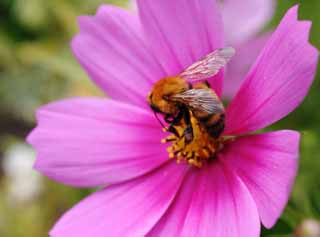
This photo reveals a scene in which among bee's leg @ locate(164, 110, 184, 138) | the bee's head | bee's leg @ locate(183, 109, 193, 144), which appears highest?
the bee's head

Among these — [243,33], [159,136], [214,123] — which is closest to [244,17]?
[243,33]

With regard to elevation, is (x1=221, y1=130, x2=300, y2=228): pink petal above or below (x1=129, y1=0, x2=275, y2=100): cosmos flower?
below

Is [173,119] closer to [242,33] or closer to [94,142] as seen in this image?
[94,142]

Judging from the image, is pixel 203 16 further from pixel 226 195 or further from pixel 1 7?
pixel 1 7

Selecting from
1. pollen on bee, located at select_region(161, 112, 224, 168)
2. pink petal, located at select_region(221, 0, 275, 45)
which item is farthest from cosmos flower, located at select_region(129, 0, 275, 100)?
pollen on bee, located at select_region(161, 112, 224, 168)

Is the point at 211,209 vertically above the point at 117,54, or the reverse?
the point at 117,54

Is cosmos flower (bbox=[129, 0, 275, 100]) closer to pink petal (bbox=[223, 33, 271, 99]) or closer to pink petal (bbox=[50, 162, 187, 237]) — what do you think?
pink petal (bbox=[223, 33, 271, 99])

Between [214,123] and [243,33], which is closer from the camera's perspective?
[214,123]
